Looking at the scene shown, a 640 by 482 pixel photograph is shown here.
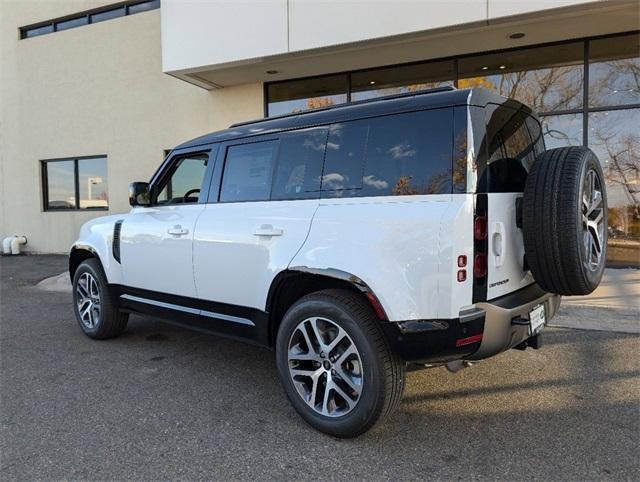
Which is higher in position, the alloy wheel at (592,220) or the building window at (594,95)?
the building window at (594,95)

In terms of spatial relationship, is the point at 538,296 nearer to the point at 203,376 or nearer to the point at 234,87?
the point at 203,376

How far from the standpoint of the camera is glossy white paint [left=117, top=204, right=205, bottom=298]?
3.85 meters

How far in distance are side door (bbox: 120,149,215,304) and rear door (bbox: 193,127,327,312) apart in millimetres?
158

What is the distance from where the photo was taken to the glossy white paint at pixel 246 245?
3.12 metres

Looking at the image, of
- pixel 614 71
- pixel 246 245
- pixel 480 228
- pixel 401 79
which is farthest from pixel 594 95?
pixel 246 245

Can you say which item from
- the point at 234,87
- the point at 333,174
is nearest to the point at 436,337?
the point at 333,174

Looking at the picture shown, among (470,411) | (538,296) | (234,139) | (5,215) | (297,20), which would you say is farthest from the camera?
(5,215)

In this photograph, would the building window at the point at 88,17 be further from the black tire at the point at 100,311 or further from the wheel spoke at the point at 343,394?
Answer: the wheel spoke at the point at 343,394

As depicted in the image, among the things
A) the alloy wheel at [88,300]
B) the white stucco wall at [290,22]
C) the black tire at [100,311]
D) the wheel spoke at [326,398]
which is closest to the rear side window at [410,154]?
the wheel spoke at [326,398]

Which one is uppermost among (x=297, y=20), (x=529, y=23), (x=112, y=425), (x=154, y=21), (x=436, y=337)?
(x=154, y=21)

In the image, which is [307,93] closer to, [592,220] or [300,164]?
[300,164]

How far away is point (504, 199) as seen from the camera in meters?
2.71

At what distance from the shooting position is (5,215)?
523 inches

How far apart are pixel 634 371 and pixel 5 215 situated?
14835mm
